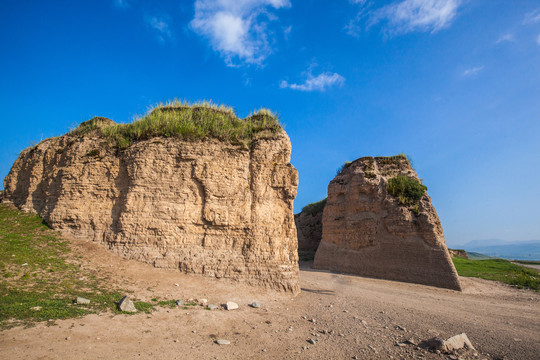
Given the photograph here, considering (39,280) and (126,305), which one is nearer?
(126,305)

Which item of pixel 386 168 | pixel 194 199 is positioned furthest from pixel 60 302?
pixel 386 168

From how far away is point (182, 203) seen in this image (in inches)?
365

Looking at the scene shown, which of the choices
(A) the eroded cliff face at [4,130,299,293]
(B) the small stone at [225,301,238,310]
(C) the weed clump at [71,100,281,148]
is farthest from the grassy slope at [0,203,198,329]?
(C) the weed clump at [71,100,281,148]

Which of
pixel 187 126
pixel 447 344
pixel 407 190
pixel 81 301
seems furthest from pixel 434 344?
Result: pixel 407 190

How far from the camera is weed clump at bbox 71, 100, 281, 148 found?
10.0 m

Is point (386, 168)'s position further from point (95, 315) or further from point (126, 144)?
point (95, 315)

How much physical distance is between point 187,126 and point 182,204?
2.86 meters

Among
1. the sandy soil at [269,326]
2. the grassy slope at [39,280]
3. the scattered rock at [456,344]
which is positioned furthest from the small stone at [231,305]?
the scattered rock at [456,344]

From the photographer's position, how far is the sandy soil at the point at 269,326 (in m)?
4.66

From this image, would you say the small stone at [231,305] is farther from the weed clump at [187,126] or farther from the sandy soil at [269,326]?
the weed clump at [187,126]

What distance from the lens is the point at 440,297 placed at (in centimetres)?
1123

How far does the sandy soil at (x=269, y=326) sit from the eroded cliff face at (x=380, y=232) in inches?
114

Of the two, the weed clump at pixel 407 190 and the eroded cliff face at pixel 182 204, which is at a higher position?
the weed clump at pixel 407 190

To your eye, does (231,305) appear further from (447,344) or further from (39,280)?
(447,344)
